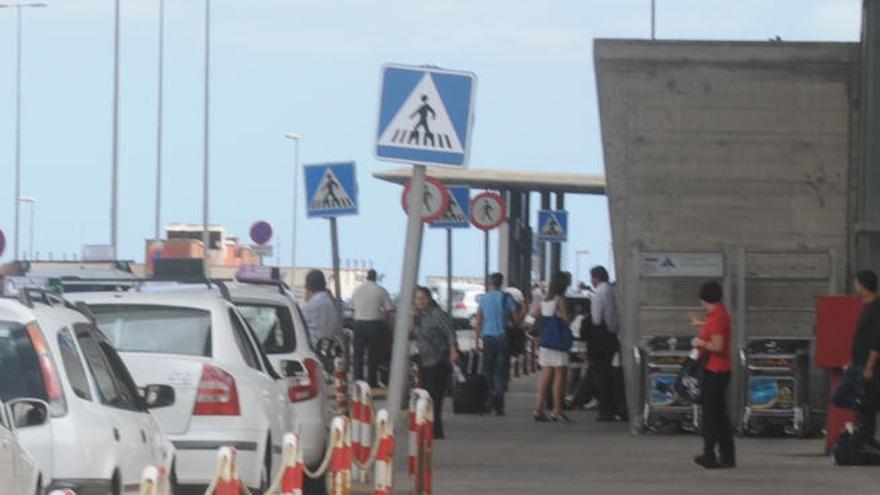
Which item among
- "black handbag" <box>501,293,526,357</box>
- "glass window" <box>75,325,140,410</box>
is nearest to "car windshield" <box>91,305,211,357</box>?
"glass window" <box>75,325,140,410</box>

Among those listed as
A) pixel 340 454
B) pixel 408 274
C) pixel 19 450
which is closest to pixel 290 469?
pixel 19 450

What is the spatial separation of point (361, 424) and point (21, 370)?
25.4 ft

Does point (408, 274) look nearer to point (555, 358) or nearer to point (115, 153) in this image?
point (555, 358)

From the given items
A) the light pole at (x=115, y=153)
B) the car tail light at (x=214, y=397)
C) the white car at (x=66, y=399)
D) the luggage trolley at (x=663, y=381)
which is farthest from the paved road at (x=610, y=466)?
the light pole at (x=115, y=153)

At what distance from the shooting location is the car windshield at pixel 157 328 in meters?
15.6

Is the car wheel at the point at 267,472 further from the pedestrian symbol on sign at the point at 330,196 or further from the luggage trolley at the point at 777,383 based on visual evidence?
the luggage trolley at the point at 777,383

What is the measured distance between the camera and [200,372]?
15.3 meters

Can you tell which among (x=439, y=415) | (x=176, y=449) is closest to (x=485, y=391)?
(x=439, y=415)

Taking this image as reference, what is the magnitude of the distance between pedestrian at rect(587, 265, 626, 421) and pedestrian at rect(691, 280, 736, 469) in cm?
796

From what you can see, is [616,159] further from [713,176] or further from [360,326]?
[360,326]

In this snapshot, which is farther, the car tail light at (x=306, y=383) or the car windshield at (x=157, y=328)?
the car tail light at (x=306, y=383)

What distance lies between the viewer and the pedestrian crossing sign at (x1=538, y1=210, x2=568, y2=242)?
47156 mm

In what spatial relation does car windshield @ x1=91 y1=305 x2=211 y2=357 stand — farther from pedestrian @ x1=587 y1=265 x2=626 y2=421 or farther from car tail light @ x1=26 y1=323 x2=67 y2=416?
pedestrian @ x1=587 y1=265 x2=626 y2=421

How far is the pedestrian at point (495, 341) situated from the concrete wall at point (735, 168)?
14.5 feet
